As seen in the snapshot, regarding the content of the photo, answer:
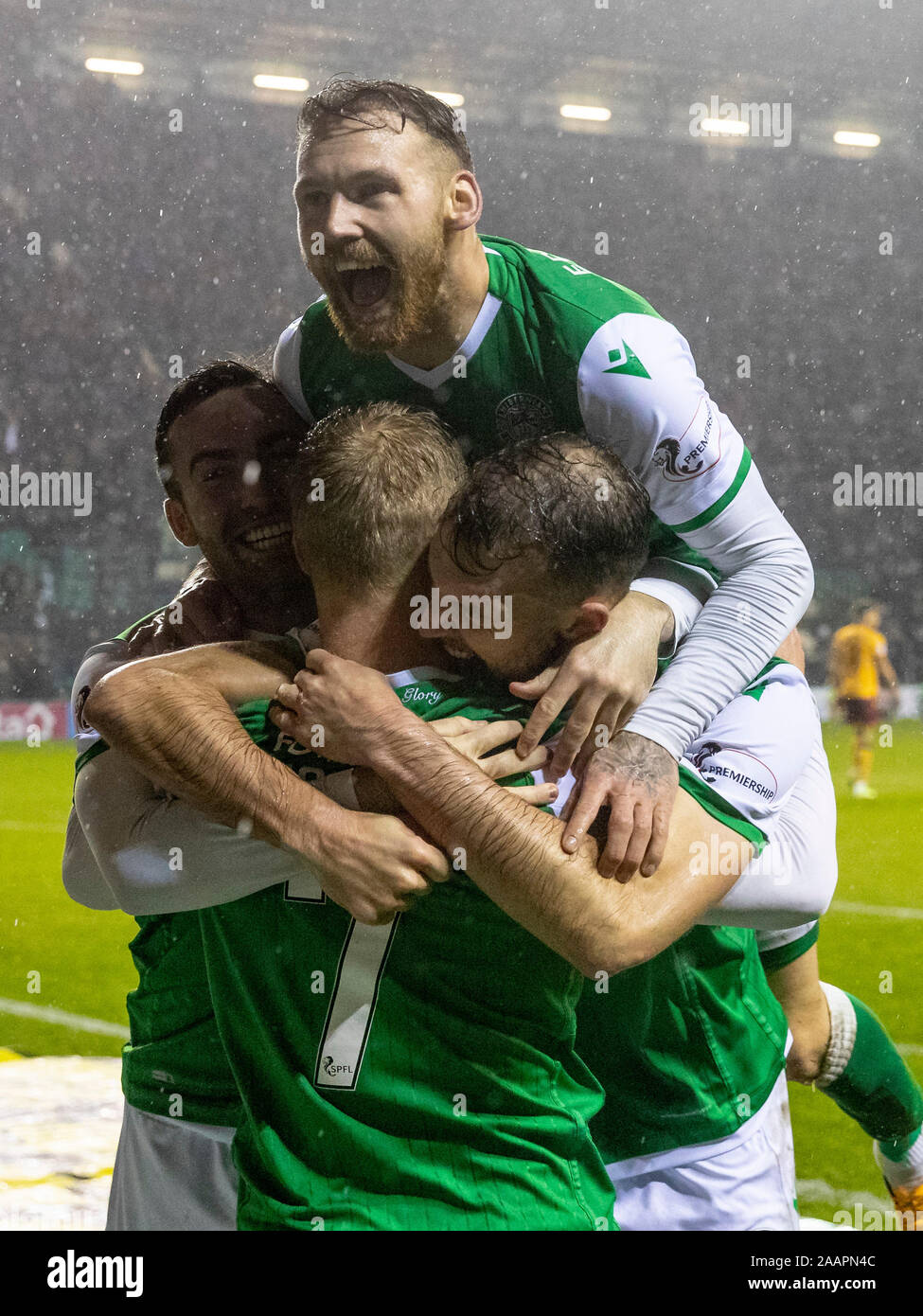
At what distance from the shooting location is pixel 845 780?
24.0 ft

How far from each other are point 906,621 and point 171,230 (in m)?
5.05

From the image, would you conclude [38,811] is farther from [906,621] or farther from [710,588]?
[710,588]

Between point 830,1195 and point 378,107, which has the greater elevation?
point 378,107

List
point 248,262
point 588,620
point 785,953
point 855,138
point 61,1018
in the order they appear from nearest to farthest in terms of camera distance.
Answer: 1. point 588,620
2. point 785,953
3. point 248,262
4. point 855,138
5. point 61,1018

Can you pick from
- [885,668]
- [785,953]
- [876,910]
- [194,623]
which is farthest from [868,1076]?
[885,668]

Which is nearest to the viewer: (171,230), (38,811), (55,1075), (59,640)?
(171,230)

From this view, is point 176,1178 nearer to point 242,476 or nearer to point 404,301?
point 242,476

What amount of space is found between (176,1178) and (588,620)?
3.31 ft

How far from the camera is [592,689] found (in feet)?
4.02

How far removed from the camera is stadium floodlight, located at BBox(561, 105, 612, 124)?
102 inches

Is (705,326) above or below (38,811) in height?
above
